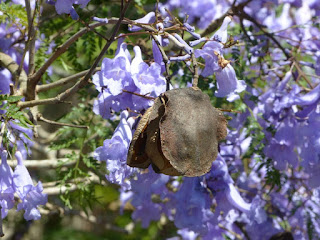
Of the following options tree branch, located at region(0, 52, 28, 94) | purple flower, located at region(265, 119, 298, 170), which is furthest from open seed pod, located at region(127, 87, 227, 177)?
purple flower, located at region(265, 119, 298, 170)

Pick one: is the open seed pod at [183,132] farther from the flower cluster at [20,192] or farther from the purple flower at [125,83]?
the flower cluster at [20,192]

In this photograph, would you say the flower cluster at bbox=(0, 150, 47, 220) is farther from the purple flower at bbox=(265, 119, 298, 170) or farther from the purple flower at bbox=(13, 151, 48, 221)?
the purple flower at bbox=(265, 119, 298, 170)

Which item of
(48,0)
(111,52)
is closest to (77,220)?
(111,52)

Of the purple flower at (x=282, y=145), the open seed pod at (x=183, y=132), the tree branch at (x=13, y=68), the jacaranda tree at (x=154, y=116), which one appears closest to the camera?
the open seed pod at (x=183, y=132)

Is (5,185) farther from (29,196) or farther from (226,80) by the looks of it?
(226,80)

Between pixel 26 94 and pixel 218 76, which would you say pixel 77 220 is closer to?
pixel 26 94

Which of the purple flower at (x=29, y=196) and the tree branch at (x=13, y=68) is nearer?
the purple flower at (x=29, y=196)

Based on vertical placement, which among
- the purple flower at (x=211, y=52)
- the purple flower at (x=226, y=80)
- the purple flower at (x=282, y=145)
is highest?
the purple flower at (x=211, y=52)

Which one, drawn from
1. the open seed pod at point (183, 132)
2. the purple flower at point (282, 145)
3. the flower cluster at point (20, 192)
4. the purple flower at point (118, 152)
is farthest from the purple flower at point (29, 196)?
the purple flower at point (282, 145)
